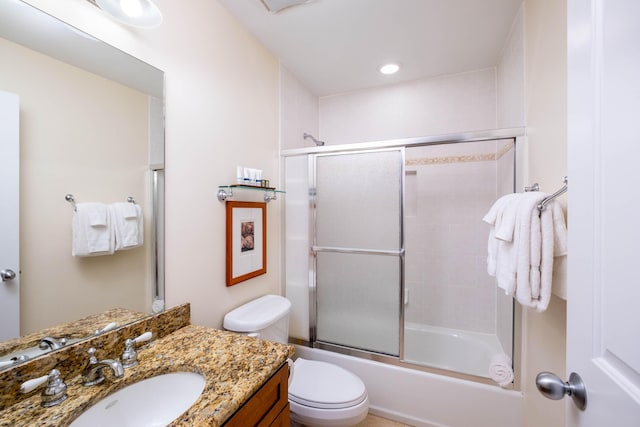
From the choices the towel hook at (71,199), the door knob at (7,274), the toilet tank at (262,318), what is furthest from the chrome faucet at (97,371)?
the toilet tank at (262,318)

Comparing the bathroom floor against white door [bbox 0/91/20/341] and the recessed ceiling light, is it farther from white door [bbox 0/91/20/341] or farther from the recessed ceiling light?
the recessed ceiling light

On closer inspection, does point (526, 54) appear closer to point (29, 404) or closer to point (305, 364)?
point (305, 364)

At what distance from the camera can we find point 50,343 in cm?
83

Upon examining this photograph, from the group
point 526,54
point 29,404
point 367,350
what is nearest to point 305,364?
point 367,350

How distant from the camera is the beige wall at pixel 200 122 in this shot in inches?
46.6

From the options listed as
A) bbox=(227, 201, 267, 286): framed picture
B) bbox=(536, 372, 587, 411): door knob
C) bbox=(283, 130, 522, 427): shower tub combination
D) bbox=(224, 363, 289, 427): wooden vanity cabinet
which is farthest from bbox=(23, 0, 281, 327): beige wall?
bbox=(536, 372, 587, 411): door knob

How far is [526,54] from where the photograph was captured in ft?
4.75

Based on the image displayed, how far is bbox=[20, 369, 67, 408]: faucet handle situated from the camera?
0.72 m

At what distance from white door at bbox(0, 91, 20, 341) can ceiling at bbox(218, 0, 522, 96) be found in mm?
1226

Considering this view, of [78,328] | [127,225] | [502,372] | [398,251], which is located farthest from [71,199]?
[502,372]

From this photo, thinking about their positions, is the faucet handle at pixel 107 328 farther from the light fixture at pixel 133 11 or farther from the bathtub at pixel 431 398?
the bathtub at pixel 431 398

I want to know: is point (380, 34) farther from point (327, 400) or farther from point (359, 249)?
point (327, 400)

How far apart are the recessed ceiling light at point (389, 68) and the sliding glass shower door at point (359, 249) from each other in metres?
0.86

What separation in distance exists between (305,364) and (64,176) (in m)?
1.50
